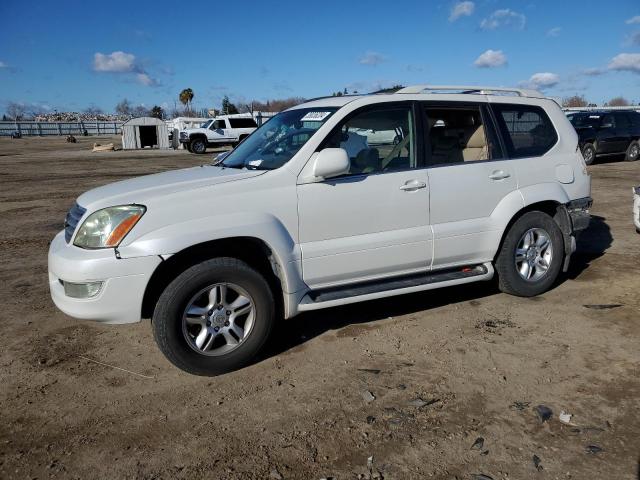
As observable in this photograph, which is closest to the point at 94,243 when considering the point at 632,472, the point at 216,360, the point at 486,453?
the point at 216,360

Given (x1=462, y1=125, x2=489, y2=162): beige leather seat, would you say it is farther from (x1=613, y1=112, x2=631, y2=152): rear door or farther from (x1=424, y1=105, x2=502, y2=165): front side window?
(x1=613, y1=112, x2=631, y2=152): rear door

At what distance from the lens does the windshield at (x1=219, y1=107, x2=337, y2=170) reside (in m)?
4.05

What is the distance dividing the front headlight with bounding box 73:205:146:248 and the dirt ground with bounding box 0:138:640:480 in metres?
0.98

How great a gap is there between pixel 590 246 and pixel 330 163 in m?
4.83

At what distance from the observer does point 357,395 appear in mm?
3359

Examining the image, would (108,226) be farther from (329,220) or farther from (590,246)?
(590,246)

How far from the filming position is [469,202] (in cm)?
446

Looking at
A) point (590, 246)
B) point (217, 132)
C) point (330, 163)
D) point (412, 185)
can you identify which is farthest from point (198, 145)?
point (330, 163)

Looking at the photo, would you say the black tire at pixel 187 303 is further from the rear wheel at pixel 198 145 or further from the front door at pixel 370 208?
the rear wheel at pixel 198 145

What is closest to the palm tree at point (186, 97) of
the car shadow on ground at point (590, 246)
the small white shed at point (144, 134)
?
the small white shed at point (144, 134)

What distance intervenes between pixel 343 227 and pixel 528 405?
1713mm

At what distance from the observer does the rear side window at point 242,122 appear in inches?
1231

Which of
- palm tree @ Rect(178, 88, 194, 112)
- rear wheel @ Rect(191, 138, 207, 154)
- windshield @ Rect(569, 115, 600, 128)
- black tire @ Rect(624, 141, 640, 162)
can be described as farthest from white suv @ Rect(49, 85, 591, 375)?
palm tree @ Rect(178, 88, 194, 112)

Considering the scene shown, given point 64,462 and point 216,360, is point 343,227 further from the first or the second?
point 64,462
